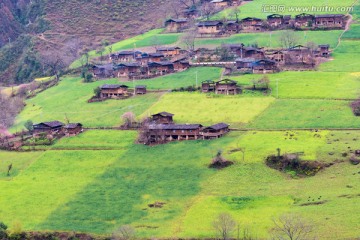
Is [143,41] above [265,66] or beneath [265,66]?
above

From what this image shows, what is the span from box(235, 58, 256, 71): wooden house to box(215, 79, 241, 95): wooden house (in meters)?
10.6

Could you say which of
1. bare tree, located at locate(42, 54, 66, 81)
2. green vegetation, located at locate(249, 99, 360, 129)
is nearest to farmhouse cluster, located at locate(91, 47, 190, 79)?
bare tree, located at locate(42, 54, 66, 81)

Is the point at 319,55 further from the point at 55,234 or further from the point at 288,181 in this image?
the point at 55,234

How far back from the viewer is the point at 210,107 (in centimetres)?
10156

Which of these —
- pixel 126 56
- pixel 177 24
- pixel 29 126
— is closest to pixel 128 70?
pixel 126 56

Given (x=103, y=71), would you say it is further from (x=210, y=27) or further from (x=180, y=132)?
(x=180, y=132)

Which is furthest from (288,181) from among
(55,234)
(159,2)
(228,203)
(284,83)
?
(159,2)

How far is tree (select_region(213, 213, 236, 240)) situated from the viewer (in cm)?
6353

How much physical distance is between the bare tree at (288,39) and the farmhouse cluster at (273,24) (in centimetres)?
695

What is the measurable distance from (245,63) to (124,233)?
190ft

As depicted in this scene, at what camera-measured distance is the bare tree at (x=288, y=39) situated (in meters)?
126

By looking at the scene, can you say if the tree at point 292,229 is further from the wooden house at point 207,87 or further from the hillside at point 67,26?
the hillside at point 67,26

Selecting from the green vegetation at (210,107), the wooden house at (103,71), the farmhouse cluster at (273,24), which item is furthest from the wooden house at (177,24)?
the green vegetation at (210,107)

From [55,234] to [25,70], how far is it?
281ft
